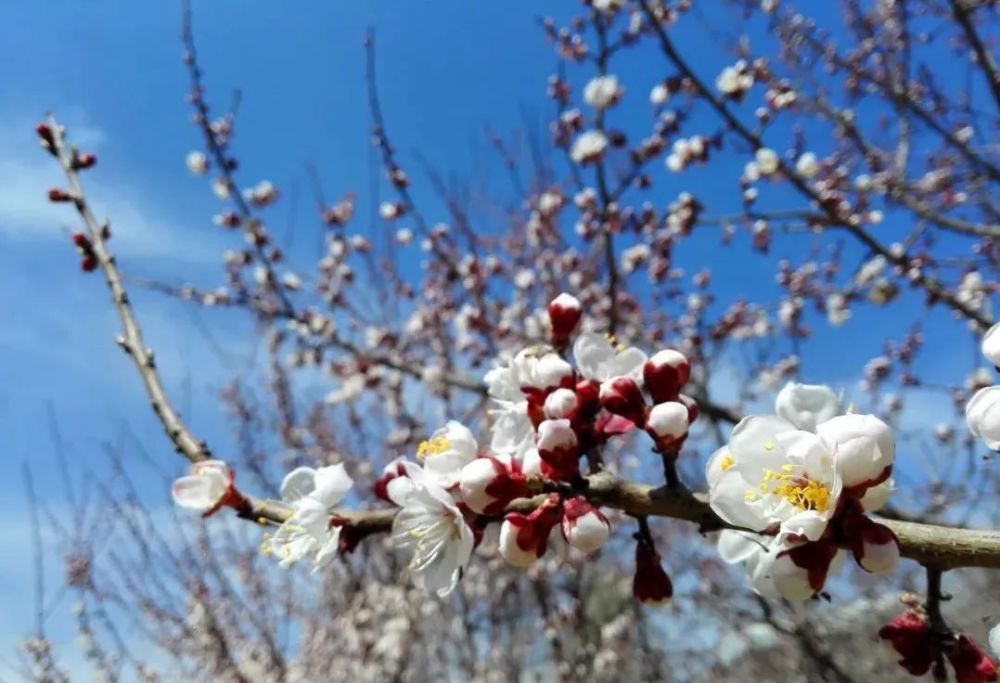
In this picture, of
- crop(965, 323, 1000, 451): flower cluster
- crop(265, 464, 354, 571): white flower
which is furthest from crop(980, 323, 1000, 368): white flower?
crop(265, 464, 354, 571): white flower

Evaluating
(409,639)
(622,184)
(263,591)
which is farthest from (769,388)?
(263,591)

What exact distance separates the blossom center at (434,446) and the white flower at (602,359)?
0.26m

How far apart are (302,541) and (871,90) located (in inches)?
213

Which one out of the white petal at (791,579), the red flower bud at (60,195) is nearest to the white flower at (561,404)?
the white petal at (791,579)

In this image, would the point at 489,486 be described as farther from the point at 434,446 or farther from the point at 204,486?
the point at 204,486

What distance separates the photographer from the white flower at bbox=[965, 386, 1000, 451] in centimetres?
86

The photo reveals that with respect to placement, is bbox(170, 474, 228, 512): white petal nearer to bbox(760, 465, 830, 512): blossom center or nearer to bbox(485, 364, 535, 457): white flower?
bbox(485, 364, 535, 457): white flower

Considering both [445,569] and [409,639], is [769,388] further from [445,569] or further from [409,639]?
[445,569]

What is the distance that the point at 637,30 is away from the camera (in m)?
4.54

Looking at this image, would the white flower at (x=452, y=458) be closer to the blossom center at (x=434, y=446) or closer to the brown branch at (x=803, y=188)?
the blossom center at (x=434, y=446)

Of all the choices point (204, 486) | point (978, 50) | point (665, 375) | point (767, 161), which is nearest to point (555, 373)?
point (665, 375)

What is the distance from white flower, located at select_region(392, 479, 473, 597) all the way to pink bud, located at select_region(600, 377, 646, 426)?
0.91ft

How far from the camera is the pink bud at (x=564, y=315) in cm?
139

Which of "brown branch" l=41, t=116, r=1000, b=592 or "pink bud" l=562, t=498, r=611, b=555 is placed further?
"pink bud" l=562, t=498, r=611, b=555
